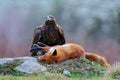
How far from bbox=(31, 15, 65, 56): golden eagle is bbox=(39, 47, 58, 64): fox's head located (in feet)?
2.35

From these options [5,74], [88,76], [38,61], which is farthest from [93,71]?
[5,74]

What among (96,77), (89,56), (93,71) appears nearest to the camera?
(96,77)

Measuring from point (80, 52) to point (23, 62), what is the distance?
1732 millimetres

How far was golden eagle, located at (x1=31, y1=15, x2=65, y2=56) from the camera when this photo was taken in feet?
42.9

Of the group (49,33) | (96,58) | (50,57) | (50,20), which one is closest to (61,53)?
(50,57)

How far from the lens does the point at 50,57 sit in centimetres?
1230

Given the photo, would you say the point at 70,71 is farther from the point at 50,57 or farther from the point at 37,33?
the point at 37,33

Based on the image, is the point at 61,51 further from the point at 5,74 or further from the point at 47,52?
the point at 5,74

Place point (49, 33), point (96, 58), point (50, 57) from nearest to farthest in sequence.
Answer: point (50, 57) < point (49, 33) < point (96, 58)

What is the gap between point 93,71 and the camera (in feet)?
38.9

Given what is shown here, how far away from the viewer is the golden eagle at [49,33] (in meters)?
13.1

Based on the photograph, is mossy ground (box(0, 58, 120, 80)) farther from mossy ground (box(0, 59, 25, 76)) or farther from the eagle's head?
the eagle's head

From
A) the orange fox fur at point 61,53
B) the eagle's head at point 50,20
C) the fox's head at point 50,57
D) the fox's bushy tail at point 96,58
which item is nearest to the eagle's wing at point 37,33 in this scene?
the eagle's head at point 50,20

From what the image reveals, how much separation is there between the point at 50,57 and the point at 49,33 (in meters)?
1.11
